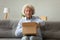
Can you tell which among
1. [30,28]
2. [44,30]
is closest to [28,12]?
[30,28]

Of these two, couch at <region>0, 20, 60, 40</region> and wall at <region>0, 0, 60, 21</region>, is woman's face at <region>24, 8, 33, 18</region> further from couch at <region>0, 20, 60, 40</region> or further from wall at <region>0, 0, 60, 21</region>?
wall at <region>0, 0, 60, 21</region>

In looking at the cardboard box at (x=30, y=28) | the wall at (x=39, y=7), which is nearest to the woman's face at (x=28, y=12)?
the cardboard box at (x=30, y=28)

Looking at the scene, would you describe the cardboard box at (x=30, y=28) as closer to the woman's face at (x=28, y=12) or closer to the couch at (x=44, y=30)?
the woman's face at (x=28, y=12)

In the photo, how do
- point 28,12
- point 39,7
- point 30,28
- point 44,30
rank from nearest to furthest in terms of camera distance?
point 30,28
point 28,12
point 44,30
point 39,7

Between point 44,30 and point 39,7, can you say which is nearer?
point 44,30

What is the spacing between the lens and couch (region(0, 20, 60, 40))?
2272 mm

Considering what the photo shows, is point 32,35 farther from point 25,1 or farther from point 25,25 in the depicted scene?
point 25,1

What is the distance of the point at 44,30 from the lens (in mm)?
2416

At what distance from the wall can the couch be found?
1.74 meters

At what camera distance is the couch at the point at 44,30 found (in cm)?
227

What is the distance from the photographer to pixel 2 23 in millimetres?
2576

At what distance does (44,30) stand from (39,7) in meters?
→ 1.99

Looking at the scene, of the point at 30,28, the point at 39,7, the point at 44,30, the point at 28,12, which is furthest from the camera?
the point at 39,7

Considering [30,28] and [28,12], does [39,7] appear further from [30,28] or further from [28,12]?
[30,28]
